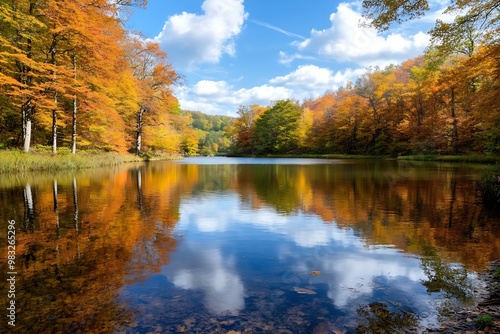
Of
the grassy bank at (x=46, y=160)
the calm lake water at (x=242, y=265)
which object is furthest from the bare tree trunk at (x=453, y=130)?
the grassy bank at (x=46, y=160)

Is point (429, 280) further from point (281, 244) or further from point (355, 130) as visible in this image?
point (355, 130)

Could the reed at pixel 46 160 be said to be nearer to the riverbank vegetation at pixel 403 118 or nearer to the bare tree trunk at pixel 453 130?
the riverbank vegetation at pixel 403 118

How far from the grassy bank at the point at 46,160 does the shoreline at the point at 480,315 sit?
797 inches

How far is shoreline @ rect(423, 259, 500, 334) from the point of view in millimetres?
2967

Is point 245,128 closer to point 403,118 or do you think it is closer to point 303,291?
point 403,118

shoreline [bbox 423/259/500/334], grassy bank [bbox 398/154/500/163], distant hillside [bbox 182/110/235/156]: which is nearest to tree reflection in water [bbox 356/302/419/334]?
shoreline [bbox 423/259/500/334]

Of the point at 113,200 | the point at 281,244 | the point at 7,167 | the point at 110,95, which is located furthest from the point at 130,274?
the point at 110,95

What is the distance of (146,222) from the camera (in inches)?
299

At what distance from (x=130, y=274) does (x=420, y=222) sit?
6.71 m

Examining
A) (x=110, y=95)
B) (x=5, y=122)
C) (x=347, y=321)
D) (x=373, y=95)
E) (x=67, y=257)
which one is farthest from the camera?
(x=373, y=95)

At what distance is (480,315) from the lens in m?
3.27

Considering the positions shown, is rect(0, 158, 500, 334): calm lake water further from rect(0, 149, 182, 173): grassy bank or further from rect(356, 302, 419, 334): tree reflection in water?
rect(0, 149, 182, 173): grassy bank

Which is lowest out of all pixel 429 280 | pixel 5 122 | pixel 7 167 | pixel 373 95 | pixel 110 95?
pixel 429 280

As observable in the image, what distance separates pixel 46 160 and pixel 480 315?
22.0m
